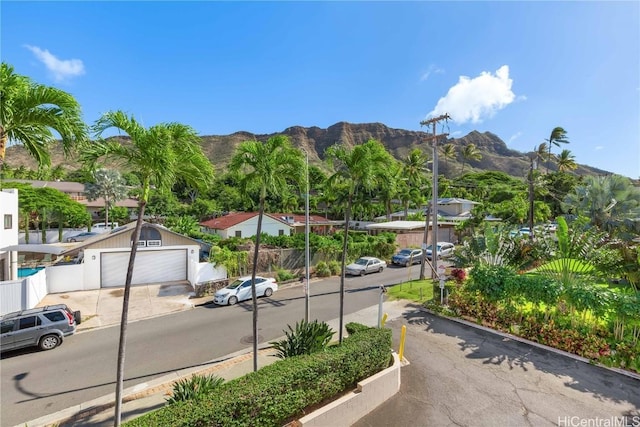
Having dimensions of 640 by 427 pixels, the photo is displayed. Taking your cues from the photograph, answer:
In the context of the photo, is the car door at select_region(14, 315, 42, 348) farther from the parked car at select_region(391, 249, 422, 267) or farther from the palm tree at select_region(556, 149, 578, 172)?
the palm tree at select_region(556, 149, 578, 172)

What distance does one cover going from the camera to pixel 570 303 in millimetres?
10148

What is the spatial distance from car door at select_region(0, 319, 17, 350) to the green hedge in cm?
961

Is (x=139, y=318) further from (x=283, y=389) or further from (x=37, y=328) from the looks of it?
(x=283, y=389)

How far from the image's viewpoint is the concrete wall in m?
6.21

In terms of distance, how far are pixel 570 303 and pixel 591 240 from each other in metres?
4.91

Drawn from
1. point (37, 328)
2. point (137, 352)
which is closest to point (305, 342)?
point (137, 352)

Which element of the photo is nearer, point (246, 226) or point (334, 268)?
point (334, 268)

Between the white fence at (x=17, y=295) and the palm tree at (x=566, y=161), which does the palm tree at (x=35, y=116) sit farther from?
the palm tree at (x=566, y=161)

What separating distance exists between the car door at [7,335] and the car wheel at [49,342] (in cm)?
78

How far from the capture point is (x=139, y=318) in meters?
14.7

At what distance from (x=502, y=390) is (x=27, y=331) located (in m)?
15.2

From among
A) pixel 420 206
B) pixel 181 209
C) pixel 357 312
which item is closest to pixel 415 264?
pixel 357 312

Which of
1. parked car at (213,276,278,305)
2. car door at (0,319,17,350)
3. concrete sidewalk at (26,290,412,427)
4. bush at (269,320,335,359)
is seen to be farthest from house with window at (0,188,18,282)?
bush at (269,320,335,359)

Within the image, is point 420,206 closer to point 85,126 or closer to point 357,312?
point 357,312
